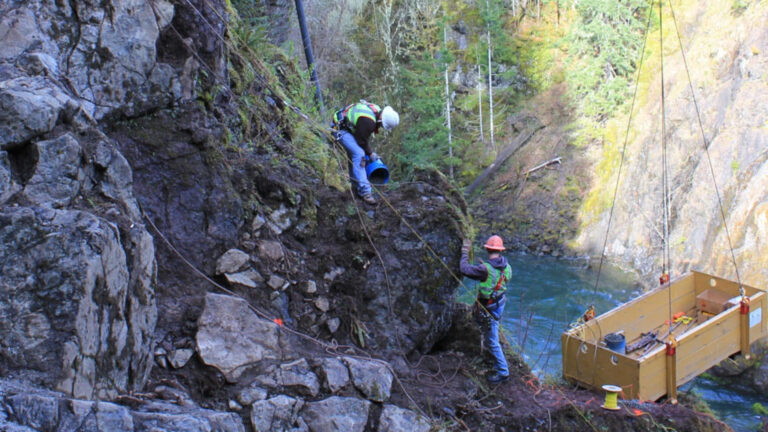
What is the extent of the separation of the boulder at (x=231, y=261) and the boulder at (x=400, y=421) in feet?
6.16

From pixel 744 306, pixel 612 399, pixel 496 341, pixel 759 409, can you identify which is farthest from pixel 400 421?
pixel 759 409

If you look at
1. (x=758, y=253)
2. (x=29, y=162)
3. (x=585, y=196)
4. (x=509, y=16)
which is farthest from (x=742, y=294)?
(x=509, y=16)

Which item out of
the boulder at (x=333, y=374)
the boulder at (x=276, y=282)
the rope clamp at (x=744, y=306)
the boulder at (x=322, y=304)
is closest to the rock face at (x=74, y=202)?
the boulder at (x=276, y=282)

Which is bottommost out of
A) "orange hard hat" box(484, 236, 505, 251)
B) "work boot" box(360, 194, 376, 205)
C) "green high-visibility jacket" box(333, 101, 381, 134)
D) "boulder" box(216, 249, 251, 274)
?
"boulder" box(216, 249, 251, 274)

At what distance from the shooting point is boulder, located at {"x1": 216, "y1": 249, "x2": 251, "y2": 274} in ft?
18.8

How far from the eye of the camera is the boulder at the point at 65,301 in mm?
3631

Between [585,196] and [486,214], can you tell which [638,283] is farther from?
[486,214]

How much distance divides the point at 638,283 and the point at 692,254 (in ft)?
5.08

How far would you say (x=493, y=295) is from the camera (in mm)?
6859

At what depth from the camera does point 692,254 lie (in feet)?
49.4

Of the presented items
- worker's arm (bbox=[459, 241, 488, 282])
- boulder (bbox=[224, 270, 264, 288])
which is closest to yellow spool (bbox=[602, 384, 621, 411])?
worker's arm (bbox=[459, 241, 488, 282])

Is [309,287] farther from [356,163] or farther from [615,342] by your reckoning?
[615,342]

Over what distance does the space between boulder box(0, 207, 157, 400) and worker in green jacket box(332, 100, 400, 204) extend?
10.9 ft

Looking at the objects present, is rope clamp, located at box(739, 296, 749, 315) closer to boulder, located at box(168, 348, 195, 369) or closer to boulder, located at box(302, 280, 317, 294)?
boulder, located at box(302, 280, 317, 294)
